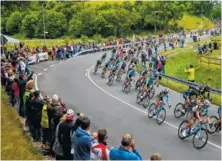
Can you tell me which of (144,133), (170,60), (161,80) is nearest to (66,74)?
(161,80)

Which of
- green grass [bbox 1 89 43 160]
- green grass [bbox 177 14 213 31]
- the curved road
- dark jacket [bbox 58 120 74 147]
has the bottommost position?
green grass [bbox 177 14 213 31]

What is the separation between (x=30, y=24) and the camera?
3462 inches

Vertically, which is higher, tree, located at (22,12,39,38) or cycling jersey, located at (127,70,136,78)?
cycling jersey, located at (127,70,136,78)

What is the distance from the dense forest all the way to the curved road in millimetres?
57633

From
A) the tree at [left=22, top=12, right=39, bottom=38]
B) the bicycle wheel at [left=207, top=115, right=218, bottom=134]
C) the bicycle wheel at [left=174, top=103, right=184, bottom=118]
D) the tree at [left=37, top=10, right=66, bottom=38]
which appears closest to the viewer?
the bicycle wheel at [left=207, top=115, right=218, bottom=134]

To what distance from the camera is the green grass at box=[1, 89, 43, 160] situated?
11336 mm

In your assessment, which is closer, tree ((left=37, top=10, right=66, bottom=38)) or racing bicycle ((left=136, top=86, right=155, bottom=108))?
racing bicycle ((left=136, top=86, right=155, bottom=108))

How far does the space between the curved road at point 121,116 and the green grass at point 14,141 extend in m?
2.95

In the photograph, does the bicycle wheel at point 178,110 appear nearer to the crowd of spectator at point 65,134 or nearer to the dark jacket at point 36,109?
the crowd of spectator at point 65,134

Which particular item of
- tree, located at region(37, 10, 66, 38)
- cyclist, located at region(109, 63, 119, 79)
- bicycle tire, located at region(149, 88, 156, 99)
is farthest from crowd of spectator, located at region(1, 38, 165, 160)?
tree, located at region(37, 10, 66, 38)

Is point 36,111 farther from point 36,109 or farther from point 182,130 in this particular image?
point 182,130

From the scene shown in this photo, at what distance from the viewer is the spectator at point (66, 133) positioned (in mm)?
9070

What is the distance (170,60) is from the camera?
50.0 meters

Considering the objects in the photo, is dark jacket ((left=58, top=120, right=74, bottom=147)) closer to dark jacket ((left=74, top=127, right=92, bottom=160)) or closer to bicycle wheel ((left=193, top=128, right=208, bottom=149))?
dark jacket ((left=74, top=127, right=92, bottom=160))
